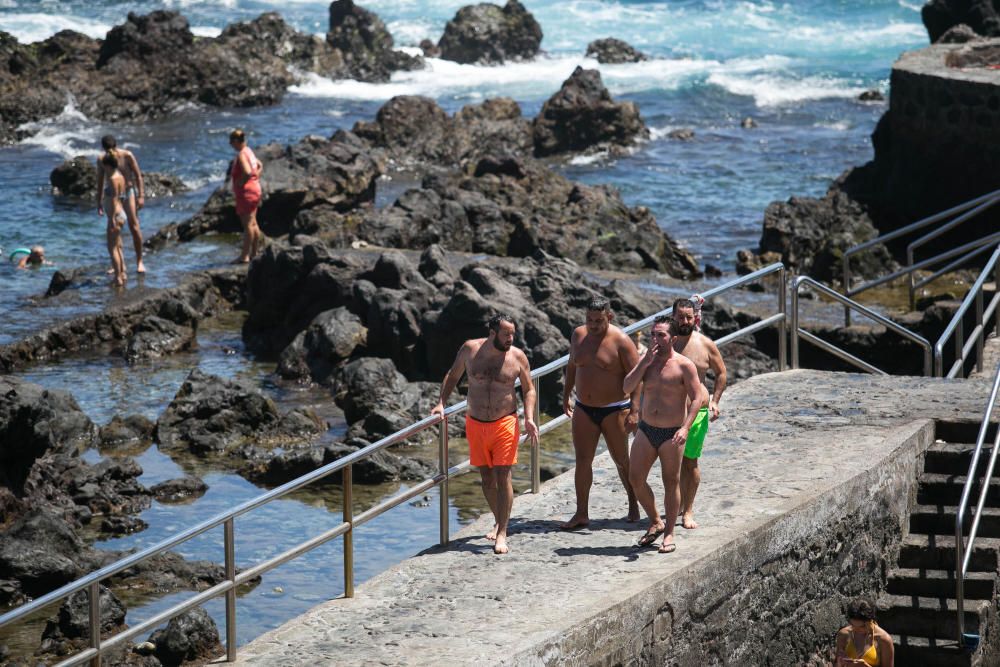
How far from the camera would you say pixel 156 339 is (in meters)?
16.7

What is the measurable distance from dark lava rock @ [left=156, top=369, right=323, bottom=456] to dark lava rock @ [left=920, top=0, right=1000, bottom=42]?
21.0m

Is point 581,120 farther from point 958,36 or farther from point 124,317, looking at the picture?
point 124,317

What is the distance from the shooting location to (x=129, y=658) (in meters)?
8.81

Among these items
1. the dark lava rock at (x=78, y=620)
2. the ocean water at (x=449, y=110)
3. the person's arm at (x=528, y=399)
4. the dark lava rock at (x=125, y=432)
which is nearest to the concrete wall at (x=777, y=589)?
the person's arm at (x=528, y=399)

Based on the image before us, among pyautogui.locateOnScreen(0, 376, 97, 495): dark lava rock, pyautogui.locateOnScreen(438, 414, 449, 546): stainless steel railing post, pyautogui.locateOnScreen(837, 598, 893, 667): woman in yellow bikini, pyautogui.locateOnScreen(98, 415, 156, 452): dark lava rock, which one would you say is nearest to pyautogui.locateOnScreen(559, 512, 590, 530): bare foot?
pyautogui.locateOnScreen(438, 414, 449, 546): stainless steel railing post

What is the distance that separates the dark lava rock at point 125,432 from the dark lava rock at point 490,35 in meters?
38.6

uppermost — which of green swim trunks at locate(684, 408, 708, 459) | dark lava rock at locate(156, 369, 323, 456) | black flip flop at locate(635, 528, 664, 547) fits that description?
green swim trunks at locate(684, 408, 708, 459)

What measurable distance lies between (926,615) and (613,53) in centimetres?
4526

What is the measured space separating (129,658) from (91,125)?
27.4 meters

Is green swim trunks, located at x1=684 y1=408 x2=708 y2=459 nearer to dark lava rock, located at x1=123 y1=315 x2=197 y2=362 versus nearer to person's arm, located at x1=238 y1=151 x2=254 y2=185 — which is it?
dark lava rock, located at x1=123 y1=315 x2=197 y2=362

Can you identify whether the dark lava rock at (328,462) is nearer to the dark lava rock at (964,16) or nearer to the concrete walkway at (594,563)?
the concrete walkway at (594,563)

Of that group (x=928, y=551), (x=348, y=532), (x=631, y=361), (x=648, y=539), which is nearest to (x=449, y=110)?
(x=928, y=551)

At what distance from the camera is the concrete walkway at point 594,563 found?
7.37 metres

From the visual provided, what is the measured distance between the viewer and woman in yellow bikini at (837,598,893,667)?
8.88 m
